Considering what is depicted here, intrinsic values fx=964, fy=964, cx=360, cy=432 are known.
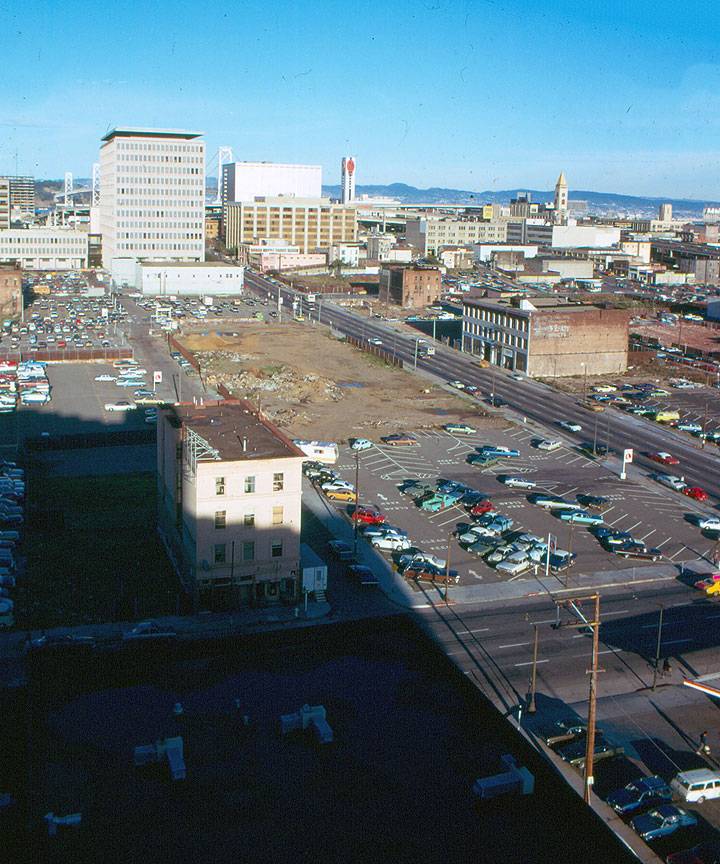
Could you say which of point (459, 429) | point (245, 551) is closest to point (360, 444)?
point (459, 429)

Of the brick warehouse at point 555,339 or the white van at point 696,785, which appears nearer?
the white van at point 696,785

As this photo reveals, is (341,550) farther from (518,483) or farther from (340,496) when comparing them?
(518,483)

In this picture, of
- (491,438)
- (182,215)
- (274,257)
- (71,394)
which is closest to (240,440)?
(491,438)

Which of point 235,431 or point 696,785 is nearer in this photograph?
point 696,785

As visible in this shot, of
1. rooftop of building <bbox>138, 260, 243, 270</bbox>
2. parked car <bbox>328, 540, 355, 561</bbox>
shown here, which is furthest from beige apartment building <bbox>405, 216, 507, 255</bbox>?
parked car <bbox>328, 540, 355, 561</bbox>

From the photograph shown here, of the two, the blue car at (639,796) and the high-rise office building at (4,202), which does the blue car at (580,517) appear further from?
the high-rise office building at (4,202)

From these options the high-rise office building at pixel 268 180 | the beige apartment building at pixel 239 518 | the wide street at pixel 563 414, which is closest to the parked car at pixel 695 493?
the wide street at pixel 563 414

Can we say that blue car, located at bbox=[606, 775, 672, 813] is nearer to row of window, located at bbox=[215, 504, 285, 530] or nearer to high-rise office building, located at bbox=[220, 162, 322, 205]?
row of window, located at bbox=[215, 504, 285, 530]
